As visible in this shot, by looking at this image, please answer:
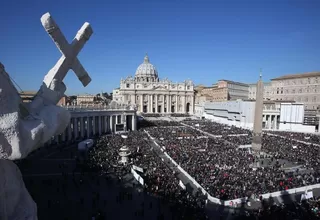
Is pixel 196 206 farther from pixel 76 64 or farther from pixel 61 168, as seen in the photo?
pixel 61 168

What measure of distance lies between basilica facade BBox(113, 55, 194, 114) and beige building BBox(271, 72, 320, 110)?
115ft

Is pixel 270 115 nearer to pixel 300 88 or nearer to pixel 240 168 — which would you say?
pixel 300 88

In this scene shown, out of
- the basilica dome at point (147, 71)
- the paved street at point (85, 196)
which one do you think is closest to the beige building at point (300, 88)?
the basilica dome at point (147, 71)

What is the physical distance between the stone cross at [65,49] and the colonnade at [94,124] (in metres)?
29.2

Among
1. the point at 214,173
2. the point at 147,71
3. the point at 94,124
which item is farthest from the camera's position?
the point at 147,71

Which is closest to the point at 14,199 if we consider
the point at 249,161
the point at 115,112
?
the point at 249,161

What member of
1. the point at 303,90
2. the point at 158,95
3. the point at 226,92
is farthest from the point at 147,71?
the point at 303,90

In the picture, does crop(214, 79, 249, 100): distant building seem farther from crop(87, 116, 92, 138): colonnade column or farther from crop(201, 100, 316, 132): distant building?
crop(87, 116, 92, 138): colonnade column

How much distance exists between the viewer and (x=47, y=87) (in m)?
5.41

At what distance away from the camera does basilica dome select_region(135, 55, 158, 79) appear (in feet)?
363

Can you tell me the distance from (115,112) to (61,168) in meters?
27.1

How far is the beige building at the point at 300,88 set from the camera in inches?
2471

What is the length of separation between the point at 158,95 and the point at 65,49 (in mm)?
90875

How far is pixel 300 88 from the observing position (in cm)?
6750
